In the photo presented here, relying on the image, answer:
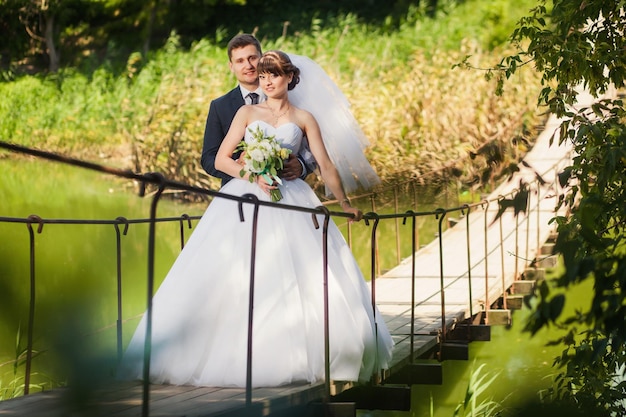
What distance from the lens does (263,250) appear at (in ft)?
10.3

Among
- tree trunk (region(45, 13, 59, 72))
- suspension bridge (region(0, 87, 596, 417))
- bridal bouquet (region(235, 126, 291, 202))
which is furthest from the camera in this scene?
tree trunk (region(45, 13, 59, 72))

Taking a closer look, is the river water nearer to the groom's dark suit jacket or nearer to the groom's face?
the groom's dark suit jacket

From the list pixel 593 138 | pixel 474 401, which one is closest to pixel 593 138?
pixel 593 138

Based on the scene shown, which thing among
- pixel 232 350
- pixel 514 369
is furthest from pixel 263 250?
pixel 514 369

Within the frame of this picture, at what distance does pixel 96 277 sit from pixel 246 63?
2.84m

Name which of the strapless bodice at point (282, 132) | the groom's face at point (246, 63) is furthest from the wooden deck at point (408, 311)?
the groom's face at point (246, 63)

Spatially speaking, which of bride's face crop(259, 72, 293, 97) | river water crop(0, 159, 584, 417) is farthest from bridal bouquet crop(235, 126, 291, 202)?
river water crop(0, 159, 584, 417)

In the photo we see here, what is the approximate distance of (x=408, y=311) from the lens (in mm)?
5332

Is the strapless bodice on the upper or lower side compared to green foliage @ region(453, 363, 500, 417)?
upper

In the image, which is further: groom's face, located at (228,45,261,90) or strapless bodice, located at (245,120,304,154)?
groom's face, located at (228,45,261,90)

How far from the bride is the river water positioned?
418 millimetres

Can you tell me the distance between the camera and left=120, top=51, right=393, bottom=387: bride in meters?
2.97

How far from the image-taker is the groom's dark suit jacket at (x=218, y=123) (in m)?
3.58

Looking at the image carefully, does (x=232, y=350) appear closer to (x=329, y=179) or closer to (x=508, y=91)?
(x=329, y=179)
